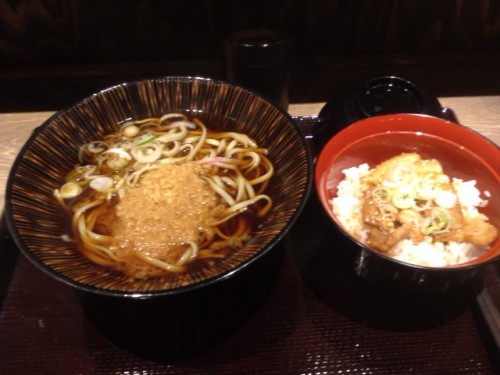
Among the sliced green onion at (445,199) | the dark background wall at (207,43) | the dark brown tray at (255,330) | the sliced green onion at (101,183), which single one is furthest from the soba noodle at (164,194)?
the dark background wall at (207,43)

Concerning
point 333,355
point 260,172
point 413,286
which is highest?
point 260,172

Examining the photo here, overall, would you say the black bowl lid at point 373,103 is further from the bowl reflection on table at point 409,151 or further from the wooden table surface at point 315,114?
the wooden table surface at point 315,114

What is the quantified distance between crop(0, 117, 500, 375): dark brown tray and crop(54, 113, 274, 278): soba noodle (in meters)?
0.13

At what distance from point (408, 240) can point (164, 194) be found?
0.74m

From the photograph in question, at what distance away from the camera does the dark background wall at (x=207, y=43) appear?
2076mm

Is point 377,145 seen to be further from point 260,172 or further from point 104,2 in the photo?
point 104,2

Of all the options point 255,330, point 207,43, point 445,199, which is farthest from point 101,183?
point 445,199

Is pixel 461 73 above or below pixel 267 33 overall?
below

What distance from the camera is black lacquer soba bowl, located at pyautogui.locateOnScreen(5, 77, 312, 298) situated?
1152mm

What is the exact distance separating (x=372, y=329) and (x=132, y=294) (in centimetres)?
69

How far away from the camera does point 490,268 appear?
1473mm

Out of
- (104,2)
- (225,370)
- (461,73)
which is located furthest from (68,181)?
(461,73)

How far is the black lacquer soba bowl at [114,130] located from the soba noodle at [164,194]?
1.4 inches

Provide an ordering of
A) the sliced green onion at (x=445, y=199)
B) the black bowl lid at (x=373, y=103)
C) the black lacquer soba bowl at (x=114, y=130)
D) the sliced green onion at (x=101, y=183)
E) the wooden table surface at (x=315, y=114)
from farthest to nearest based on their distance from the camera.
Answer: the wooden table surface at (x=315, y=114)
the black bowl lid at (x=373, y=103)
the sliced green onion at (x=101, y=183)
the sliced green onion at (x=445, y=199)
the black lacquer soba bowl at (x=114, y=130)
